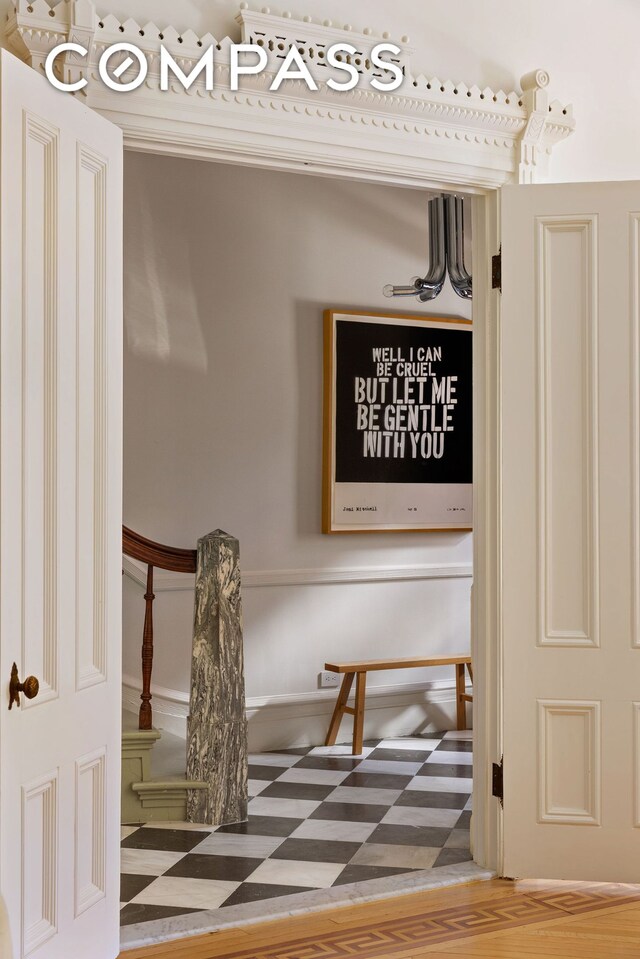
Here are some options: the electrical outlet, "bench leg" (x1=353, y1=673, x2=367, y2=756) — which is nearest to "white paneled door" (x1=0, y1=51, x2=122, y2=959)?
"bench leg" (x1=353, y1=673, x2=367, y2=756)

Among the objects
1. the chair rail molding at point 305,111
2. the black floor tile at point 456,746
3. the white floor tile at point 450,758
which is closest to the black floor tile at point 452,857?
the white floor tile at point 450,758

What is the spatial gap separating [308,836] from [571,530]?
1.79m

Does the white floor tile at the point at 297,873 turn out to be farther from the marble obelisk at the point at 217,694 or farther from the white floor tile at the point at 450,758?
the white floor tile at the point at 450,758

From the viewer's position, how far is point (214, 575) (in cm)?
475

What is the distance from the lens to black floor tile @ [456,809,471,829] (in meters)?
4.56

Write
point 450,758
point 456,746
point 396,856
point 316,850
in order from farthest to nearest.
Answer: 1. point 456,746
2. point 450,758
3. point 316,850
4. point 396,856

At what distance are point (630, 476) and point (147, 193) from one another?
128 inches

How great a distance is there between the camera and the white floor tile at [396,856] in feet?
13.3

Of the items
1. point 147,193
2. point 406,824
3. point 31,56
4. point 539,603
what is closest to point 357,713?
point 406,824

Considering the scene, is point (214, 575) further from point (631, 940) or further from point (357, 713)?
point (631, 940)

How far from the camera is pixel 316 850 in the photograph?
4.25 meters

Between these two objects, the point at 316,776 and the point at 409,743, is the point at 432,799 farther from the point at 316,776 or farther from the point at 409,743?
the point at 409,743

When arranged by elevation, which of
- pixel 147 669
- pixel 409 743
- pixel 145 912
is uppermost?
pixel 147 669

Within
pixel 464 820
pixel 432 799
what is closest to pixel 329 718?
pixel 432 799
